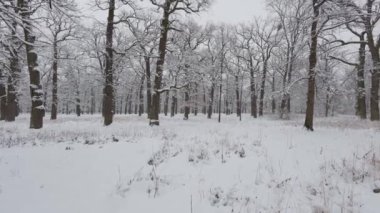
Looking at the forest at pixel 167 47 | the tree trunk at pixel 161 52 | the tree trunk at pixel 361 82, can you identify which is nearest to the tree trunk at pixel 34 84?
the forest at pixel 167 47

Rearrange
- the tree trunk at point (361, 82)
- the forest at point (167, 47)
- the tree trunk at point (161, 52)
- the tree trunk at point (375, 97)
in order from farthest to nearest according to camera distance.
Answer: the tree trunk at point (361, 82)
the tree trunk at point (375, 97)
the tree trunk at point (161, 52)
the forest at point (167, 47)

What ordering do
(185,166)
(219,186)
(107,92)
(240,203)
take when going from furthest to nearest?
(107,92) < (185,166) < (219,186) < (240,203)

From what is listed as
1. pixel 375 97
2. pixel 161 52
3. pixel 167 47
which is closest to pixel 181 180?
pixel 161 52

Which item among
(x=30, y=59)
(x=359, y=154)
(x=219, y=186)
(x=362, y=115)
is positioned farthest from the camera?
(x=362, y=115)

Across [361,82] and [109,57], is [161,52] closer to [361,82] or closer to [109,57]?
[109,57]

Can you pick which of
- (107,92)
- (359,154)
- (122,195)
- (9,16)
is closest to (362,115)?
(359,154)

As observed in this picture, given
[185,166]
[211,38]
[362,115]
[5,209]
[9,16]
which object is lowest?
[5,209]

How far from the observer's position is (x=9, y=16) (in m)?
5.09

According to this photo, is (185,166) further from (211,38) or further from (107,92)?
(211,38)

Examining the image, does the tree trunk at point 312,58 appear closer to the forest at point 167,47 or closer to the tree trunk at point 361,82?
the forest at point 167,47

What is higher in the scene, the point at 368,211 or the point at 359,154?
the point at 359,154

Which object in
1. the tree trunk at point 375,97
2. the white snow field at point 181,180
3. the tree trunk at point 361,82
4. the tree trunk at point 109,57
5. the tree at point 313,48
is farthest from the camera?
the tree trunk at point 361,82

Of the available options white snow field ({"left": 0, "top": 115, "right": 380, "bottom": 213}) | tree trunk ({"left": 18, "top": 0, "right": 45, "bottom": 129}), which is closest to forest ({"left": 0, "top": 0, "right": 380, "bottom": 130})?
tree trunk ({"left": 18, "top": 0, "right": 45, "bottom": 129})

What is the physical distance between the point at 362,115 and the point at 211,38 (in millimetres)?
22023
